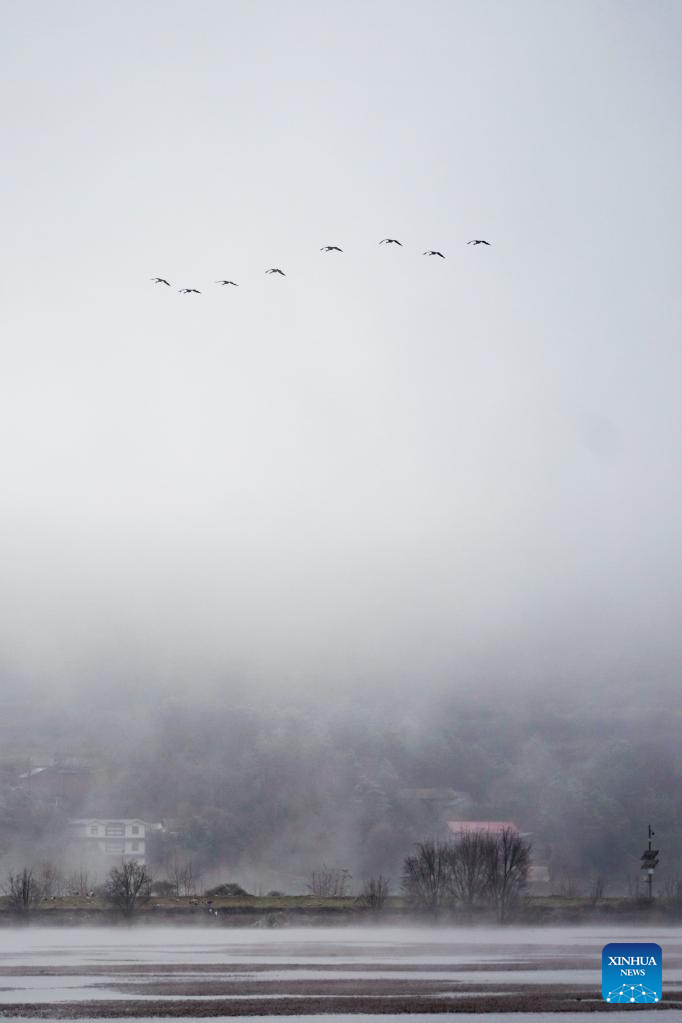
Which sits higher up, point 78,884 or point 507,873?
point 507,873

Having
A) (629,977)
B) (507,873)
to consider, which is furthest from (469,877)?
(629,977)

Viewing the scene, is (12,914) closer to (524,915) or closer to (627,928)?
(524,915)

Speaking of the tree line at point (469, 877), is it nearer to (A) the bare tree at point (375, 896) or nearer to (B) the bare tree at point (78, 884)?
(A) the bare tree at point (375, 896)

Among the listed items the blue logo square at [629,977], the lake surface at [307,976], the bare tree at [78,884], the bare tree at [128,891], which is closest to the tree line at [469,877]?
the bare tree at [128,891]

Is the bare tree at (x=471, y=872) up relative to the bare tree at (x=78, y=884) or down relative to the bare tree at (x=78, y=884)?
up

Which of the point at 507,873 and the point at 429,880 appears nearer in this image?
the point at 507,873

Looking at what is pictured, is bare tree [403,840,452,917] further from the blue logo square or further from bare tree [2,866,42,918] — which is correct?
the blue logo square

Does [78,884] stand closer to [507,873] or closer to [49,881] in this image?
[49,881]
